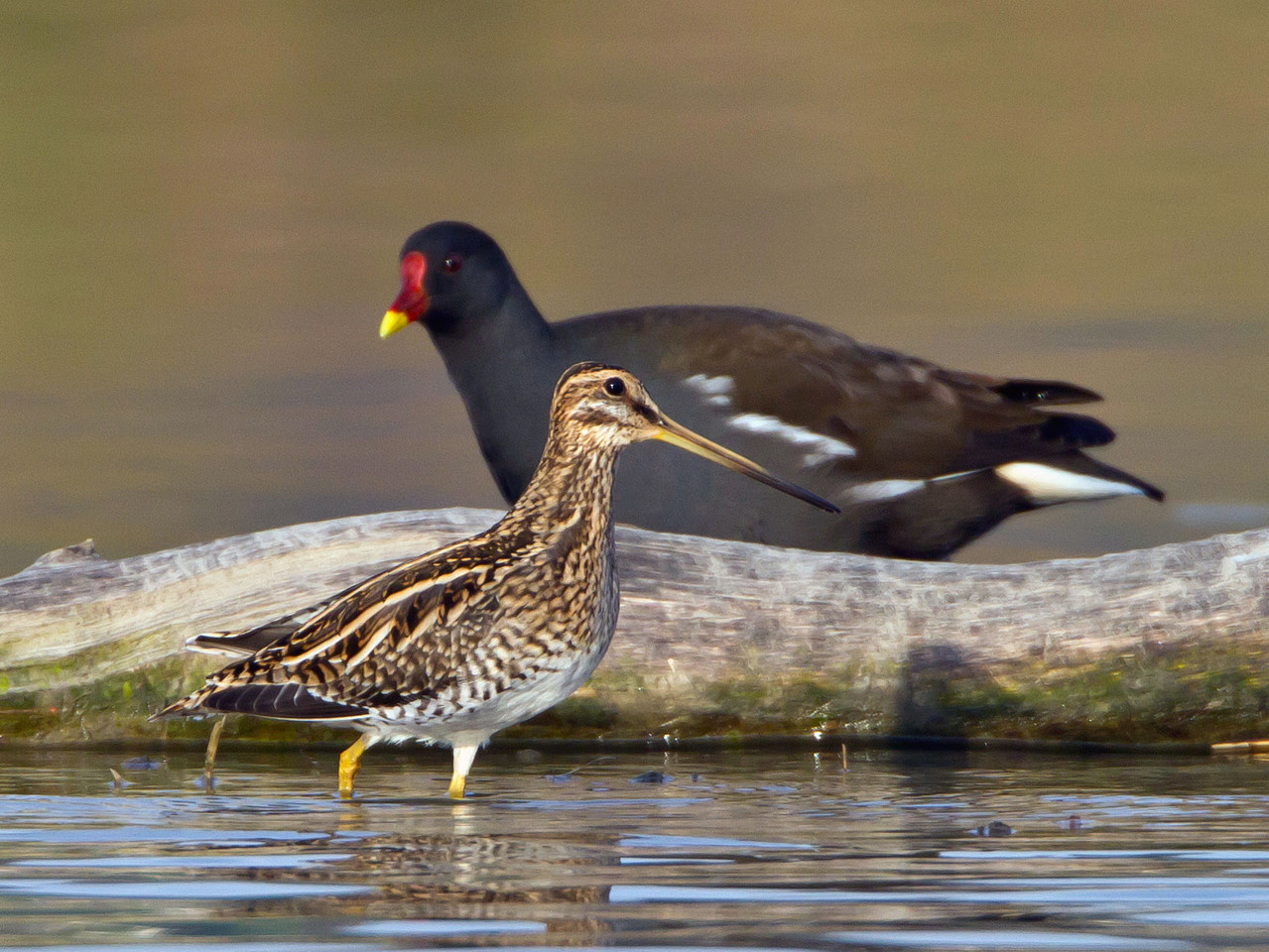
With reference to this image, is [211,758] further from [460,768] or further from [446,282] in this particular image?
[446,282]

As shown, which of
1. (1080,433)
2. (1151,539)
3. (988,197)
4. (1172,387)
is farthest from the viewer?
(988,197)

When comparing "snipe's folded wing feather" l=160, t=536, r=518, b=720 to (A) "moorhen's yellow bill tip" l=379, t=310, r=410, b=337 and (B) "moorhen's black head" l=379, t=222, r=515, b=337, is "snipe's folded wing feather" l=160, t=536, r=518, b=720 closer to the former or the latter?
(A) "moorhen's yellow bill tip" l=379, t=310, r=410, b=337

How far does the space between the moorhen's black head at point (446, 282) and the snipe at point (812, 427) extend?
15cm

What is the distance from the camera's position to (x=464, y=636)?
6359 millimetres

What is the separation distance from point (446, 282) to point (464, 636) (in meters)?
3.80

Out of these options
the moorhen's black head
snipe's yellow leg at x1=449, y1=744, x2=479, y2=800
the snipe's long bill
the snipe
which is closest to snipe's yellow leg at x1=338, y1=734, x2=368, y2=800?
the snipe's long bill

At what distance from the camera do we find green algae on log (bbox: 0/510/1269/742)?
23.9 ft

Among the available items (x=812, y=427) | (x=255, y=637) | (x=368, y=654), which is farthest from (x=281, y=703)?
(x=812, y=427)

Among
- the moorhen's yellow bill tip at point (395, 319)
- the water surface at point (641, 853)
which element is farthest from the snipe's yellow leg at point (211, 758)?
the moorhen's yellow bill tip at point (395, 319)

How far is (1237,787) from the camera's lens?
6.60 meters

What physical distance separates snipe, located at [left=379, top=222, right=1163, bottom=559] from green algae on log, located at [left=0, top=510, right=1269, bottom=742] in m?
1.65

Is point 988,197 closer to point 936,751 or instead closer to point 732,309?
point 732,309

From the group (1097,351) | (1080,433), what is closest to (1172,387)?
(1097,351)

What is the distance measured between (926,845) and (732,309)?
14.0ft
